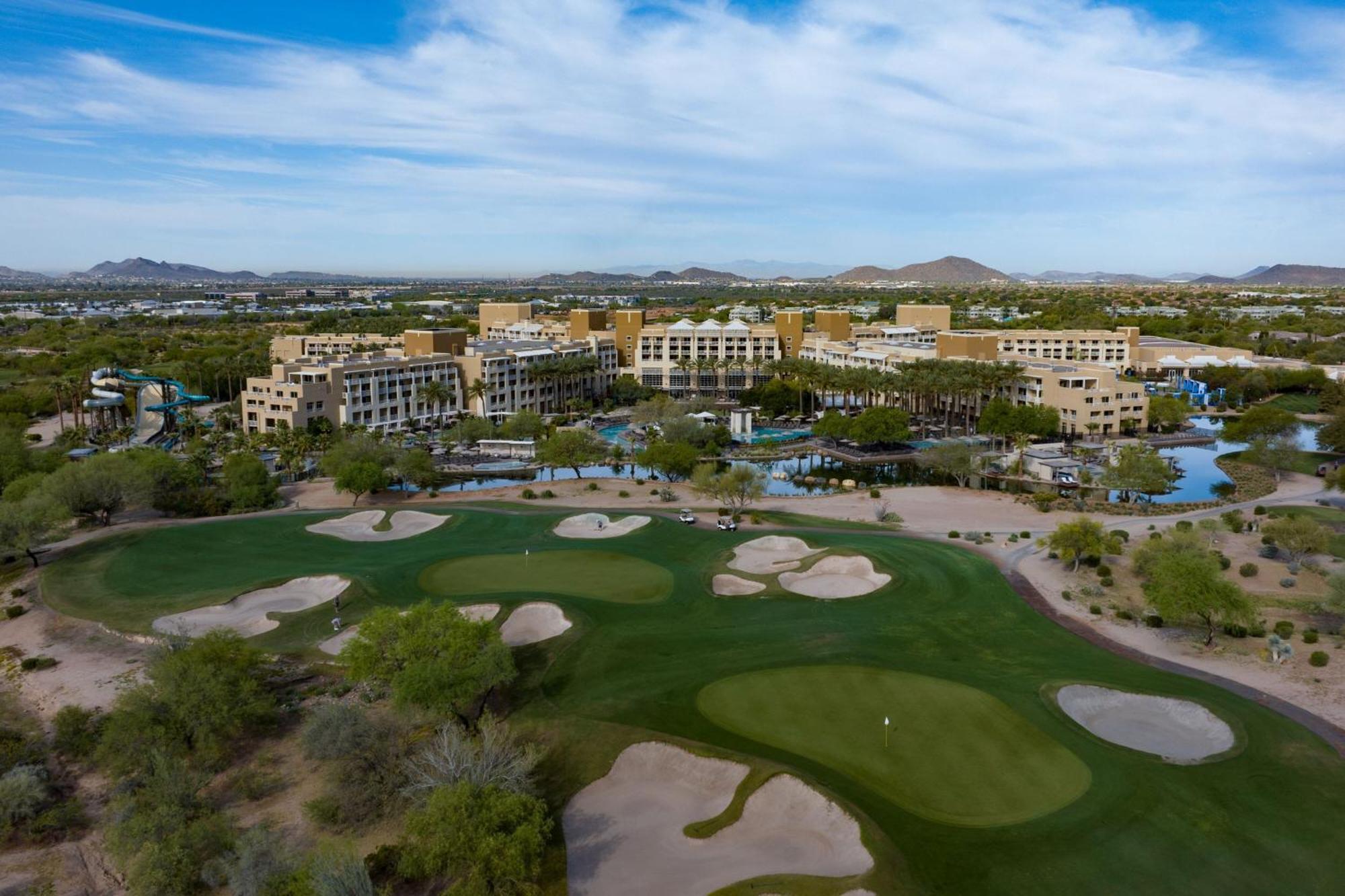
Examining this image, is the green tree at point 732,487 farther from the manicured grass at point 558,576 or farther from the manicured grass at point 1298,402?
the manicured grass at point 1298,402

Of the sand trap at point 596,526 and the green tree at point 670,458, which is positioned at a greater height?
the green tree at point 670,458

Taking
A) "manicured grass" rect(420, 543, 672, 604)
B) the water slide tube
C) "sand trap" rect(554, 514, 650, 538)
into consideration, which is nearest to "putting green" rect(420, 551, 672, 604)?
"manicured grass" rect(420, 543, 672, 604)

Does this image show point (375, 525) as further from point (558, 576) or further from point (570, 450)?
point (570, 450)

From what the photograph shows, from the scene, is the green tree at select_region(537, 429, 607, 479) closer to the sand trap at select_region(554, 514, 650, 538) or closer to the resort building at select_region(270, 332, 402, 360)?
the sand trap at select_region(554, 514, 650, 538)

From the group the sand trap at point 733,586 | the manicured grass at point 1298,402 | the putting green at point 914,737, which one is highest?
the manicured grass at point 1298,402

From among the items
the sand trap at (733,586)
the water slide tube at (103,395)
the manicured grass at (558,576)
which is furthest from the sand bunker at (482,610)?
the water slide tube at (103,395)

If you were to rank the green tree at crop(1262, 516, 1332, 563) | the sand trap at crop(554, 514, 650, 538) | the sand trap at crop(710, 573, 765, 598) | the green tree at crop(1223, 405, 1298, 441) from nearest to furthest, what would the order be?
the sand trap at crop(710, 573, 765, 598)
the green tree at crop(1262, 516, 1332, 563)
the sand trap at crop(554, 514, 650, 538)
the green tree at crop(1223, 405, 1298, 441)
